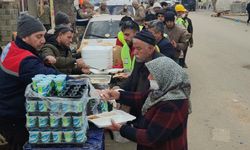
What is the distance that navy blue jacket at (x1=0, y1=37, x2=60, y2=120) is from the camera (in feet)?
10.8

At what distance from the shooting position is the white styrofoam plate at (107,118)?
133 inches

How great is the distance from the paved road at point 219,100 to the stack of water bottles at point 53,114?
2.96m

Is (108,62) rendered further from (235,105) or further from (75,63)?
(235,105)

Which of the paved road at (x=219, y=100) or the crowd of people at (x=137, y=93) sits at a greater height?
the crowd of people at (x=137, y=93)

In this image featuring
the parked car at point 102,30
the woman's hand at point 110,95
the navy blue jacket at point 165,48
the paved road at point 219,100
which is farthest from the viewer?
the parked car at point 102,30

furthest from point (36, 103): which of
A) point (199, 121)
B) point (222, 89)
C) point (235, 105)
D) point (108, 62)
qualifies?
point (222, 89)

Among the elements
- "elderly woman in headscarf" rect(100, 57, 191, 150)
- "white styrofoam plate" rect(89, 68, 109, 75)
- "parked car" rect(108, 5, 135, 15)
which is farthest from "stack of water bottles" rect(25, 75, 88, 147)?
"parked car" rect(108, 5, 135, 15)

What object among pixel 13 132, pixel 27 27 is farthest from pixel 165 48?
pixel 13 132

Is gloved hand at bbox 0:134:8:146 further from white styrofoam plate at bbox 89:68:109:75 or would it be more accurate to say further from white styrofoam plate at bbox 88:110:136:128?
white styrofoam plate at bbox 89:68:109:75

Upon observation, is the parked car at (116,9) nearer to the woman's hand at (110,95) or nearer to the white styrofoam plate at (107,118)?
the woman's hand at (110,95)

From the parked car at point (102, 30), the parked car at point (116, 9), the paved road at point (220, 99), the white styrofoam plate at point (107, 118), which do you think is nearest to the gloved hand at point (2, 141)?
the white styrofoam plate at point (107, 118)

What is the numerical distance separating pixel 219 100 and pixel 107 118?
548 cm

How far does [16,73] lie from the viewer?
10.9ft

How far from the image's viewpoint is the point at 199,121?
7195 mm
